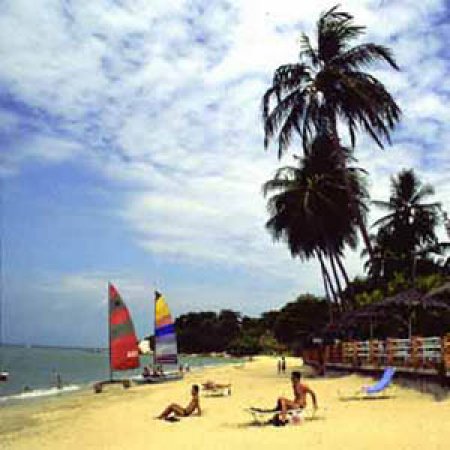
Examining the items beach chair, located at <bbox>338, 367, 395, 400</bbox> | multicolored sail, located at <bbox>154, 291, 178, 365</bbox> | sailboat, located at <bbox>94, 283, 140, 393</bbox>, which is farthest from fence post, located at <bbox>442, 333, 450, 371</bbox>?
multicolored sail, located at <bbox>154, 291, 178, 365</bbox>

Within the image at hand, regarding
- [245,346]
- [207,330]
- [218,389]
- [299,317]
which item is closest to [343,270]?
[218,389]

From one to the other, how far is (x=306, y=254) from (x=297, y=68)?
43.0 feet

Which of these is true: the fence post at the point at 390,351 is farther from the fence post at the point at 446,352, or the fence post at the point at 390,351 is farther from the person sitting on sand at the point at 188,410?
the person sitting on sand at the point at 188,410

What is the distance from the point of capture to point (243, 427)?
51.3 feet

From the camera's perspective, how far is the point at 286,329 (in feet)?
286

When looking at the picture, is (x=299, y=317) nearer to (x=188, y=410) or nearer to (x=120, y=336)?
(x=120, y=336)

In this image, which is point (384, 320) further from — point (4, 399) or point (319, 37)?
point (4, 399)

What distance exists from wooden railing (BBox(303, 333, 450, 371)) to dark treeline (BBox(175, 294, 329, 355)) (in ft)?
96.4

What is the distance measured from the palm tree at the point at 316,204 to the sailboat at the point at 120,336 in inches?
432

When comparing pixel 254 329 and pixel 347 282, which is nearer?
pixel 347 282

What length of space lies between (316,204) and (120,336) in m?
12.8

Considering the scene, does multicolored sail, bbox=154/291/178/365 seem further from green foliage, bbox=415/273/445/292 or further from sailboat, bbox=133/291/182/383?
green foliage, bbox=415/273/445/292

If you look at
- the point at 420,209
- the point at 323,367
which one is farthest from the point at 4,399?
the point at 420,209

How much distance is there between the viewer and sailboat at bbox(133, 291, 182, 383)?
3991 centimetres
